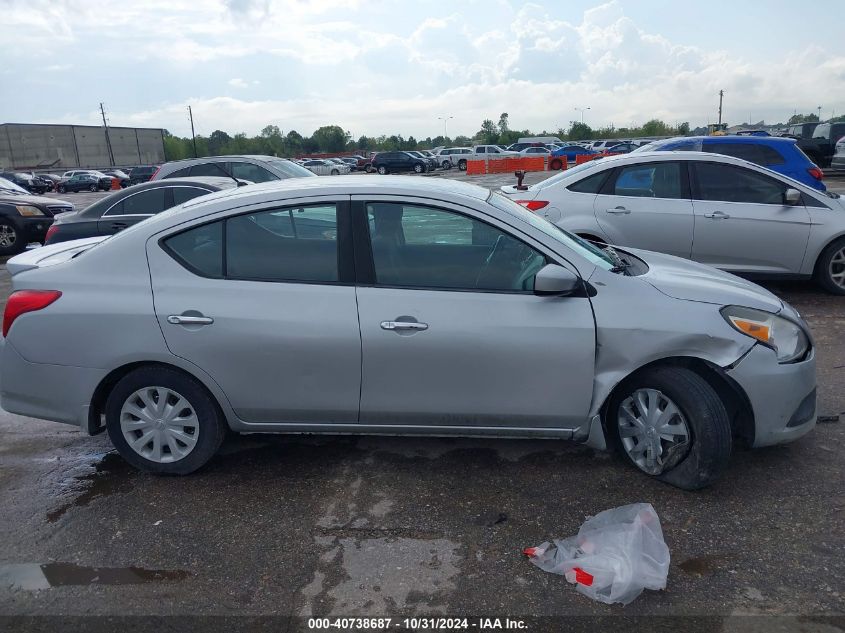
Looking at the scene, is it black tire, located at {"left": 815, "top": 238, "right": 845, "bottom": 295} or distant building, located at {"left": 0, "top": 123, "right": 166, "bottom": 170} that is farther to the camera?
distant building, located at {"left": 0, "top": 123, "right": 166, "bottom": 170}

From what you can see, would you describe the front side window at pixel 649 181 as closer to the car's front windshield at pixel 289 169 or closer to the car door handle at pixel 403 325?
the car door handle at pixel 403 325

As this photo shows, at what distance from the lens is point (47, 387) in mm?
3820

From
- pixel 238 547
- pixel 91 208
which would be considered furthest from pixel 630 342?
pixel 91 208

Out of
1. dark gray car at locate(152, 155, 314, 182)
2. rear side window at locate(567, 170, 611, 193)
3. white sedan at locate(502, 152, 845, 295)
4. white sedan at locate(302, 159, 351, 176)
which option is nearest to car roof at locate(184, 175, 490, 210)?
white sedan at locate(502, 152, 845, 295)

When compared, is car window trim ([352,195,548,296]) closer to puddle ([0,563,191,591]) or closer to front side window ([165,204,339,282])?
front side window ([165,204,339,282])

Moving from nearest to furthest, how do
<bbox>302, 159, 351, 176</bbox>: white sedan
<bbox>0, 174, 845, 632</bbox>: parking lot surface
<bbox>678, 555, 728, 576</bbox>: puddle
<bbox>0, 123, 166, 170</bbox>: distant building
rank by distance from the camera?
1. <bbox>0, 174, 845, 632</bbox>: parking lot surface
2. <bbox>678, 555, 728, 576</bbox>: puddle
3. <bbox>302, 159, 351, 176</bbox>: white sedan
4. <bbox>0, 123, 166, 170</bbox>: distant building

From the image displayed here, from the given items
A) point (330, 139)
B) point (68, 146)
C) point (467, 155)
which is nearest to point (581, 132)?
point (330, 139)

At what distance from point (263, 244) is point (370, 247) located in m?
0.59

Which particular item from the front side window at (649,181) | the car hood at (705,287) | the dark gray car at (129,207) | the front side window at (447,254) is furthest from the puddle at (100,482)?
the front side window at (649,181)

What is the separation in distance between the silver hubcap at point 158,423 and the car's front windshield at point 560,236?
2045 mm

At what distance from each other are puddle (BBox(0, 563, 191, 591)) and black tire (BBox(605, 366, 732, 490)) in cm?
241

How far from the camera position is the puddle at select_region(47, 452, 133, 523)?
371 cm

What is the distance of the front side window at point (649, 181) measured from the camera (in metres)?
7.41

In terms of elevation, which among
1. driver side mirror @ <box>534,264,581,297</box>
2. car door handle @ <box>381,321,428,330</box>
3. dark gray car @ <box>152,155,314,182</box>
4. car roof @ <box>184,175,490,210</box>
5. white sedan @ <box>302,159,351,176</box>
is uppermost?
car roof @ <box>184,175,490,210</box>
